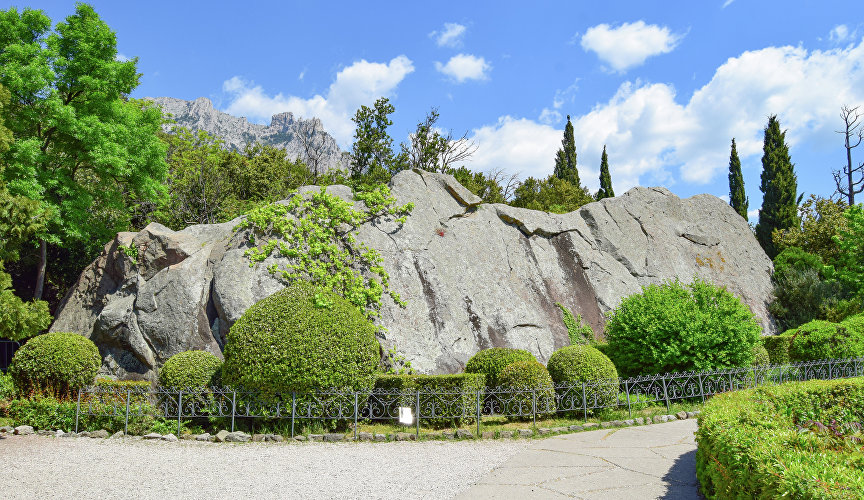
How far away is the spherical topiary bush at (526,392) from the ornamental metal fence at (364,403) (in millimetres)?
18

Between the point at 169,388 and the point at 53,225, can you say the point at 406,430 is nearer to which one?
the point at 169,388

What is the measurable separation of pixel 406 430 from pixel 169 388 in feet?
14.1

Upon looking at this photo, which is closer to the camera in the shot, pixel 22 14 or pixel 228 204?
pixel 22 14

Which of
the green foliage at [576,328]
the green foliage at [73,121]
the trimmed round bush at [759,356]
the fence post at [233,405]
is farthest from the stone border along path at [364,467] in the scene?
the green foliage at [73,121]

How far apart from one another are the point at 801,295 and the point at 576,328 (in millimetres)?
9427

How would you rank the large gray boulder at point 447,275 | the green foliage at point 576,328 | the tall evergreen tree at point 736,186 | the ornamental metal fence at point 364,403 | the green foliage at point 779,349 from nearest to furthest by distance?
the ornamental metal fence at point 364,403, the large gray boulder at point 447,275, the green foliage at point 779,349, the green foliage at point 576,328, the tall evergreen tree at point 736,186

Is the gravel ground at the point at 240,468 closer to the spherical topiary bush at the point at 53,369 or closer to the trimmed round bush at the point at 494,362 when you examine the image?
the spherical topiary bush at the point at 53,369

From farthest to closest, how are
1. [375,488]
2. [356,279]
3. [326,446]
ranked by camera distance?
1. [356,279]
2. [326,446]
3. [375,488]

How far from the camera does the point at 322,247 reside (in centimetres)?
1277

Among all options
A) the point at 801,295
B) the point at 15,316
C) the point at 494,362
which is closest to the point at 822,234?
the point at 801,295

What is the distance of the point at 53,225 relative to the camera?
56.8 feet

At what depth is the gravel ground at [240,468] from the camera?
6.03 m

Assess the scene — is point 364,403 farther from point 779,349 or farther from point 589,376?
point 779,349

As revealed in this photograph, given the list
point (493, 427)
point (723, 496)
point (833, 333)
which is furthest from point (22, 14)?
point (833, 333)
